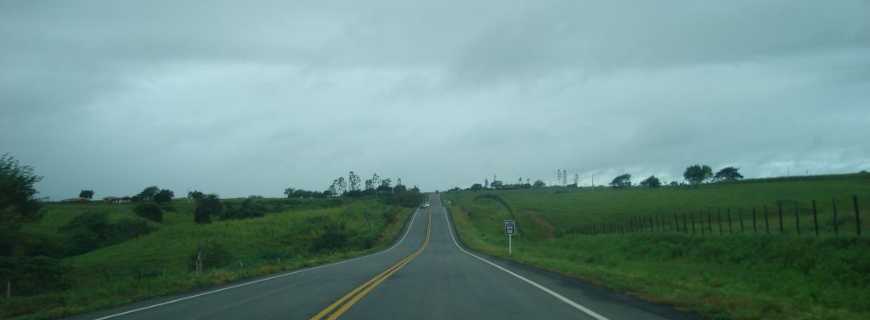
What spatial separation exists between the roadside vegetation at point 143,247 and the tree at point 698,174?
10506cm

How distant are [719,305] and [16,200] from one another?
142ft

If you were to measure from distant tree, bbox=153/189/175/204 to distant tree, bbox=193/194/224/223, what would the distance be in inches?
1222

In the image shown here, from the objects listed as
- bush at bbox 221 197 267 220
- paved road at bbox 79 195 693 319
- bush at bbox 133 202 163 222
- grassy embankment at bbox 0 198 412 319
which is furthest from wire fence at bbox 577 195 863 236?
bush at bbox 133 202 163 222

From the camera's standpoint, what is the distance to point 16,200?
3928 cm

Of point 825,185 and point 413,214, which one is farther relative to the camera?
point 413,214

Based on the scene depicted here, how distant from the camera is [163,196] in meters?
145

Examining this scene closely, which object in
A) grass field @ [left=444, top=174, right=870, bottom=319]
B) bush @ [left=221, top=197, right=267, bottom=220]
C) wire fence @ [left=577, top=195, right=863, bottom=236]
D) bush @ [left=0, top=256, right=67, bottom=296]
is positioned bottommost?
bush @ [left=0, top=256, right=67, bottom=296]

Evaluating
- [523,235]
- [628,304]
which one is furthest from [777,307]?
[523,235]

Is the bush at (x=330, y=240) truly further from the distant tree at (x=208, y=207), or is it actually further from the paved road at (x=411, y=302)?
the paved road at (x=411, y=302)

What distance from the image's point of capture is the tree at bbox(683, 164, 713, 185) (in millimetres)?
176125

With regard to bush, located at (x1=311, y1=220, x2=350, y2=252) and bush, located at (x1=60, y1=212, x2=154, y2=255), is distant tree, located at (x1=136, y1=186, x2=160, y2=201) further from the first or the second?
bush, located at (x1=311, y1=220, x2=350, y2=252)

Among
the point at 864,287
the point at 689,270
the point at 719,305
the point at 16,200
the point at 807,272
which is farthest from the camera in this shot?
the point at 16,200

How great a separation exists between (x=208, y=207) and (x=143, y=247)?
46.9 meters

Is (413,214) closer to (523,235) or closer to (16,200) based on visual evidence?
(523,235)
